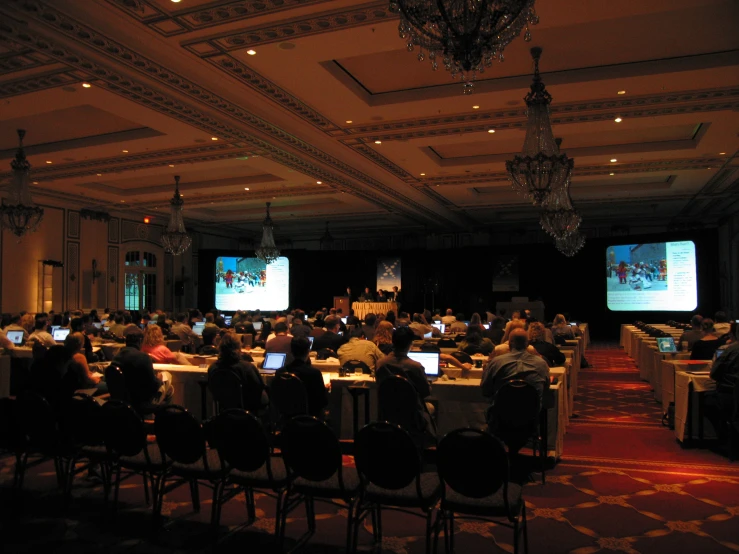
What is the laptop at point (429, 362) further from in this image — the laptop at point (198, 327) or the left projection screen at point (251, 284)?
the left projection screen at point (251, 284)

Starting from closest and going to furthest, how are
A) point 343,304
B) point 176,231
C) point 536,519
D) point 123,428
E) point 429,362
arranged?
point 123,428
point 536,519
point 429,362
point 176,231
point 343,304

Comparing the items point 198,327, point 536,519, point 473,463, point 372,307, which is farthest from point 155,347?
point 372,307

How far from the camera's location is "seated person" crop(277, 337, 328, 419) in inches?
206

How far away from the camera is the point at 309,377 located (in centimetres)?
524

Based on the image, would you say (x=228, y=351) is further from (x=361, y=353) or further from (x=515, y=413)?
(x=515, y=413)

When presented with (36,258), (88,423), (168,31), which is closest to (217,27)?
(168,31)

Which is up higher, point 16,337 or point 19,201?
point 19,201

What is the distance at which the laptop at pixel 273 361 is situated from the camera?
6637mm

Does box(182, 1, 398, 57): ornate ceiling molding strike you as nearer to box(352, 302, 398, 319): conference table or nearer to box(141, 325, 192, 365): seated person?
box(141, 325, 192, 365): seated person

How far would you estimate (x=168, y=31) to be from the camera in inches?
258

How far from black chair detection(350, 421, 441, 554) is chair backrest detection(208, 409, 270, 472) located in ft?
2.03

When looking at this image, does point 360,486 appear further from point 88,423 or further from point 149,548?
point 88,423

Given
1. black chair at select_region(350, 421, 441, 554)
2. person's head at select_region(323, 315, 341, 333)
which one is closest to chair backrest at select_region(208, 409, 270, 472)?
black chair at select_region(350, 421, 441, 554)

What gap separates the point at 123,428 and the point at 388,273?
2024 centimetres
